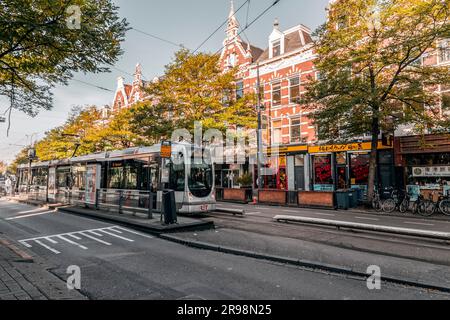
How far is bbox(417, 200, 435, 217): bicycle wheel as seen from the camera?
13.4m

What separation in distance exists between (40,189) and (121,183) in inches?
457

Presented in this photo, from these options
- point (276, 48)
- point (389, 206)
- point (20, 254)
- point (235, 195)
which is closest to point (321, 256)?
point (20, 254)

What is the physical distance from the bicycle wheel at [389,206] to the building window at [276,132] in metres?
12.1

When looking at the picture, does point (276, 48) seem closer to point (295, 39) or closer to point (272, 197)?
point (295, 39)

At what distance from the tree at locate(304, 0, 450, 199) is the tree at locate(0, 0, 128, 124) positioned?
38.8 feet

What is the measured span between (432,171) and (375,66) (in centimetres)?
810

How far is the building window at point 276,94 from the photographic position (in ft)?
86.1

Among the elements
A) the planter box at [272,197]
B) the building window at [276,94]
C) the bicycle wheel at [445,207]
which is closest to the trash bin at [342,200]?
the planter box at [272,197]

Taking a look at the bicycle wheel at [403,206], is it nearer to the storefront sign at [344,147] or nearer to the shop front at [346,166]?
the shop front at [346,166]

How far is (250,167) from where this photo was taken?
90.2 ft

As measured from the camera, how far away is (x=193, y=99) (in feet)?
65.4

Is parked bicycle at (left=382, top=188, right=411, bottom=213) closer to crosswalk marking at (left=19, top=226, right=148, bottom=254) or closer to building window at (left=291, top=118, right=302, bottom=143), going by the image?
building window at (left=291, top=118, right=302, bottom=143)

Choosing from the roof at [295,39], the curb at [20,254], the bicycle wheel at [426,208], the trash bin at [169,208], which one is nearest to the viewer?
the curb at [20,254]

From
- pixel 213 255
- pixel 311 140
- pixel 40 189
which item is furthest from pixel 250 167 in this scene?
pixel 213 255
